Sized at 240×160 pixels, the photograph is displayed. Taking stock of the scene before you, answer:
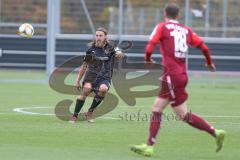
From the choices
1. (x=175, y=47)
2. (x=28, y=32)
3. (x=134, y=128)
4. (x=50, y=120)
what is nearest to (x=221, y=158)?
(x=175, y=47)

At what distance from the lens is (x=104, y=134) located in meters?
14.7

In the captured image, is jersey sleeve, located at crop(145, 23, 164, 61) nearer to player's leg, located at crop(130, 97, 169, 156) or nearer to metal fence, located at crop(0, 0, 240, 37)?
player's leg, located at crop(130, 97, 169, 156)

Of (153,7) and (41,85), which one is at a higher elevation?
(153,7)

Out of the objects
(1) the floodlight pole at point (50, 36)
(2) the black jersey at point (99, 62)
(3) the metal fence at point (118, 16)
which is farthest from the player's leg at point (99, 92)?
(3) the metal fence at point (118, 16)

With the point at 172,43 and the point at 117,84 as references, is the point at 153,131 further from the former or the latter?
the point at 117,84

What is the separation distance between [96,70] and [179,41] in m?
4.94

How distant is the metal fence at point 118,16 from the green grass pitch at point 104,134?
10611mm

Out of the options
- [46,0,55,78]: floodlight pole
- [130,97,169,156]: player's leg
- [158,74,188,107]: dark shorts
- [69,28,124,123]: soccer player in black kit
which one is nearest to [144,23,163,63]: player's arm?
[158,74,188,107]: dark shorts

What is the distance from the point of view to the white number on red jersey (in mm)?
12375

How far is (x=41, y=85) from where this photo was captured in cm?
2991

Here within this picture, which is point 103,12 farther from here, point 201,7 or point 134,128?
point 134,128

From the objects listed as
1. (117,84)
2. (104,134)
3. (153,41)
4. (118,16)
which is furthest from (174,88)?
(118,16)

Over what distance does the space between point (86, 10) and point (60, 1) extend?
126 cm

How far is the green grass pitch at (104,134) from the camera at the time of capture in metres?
12.2
